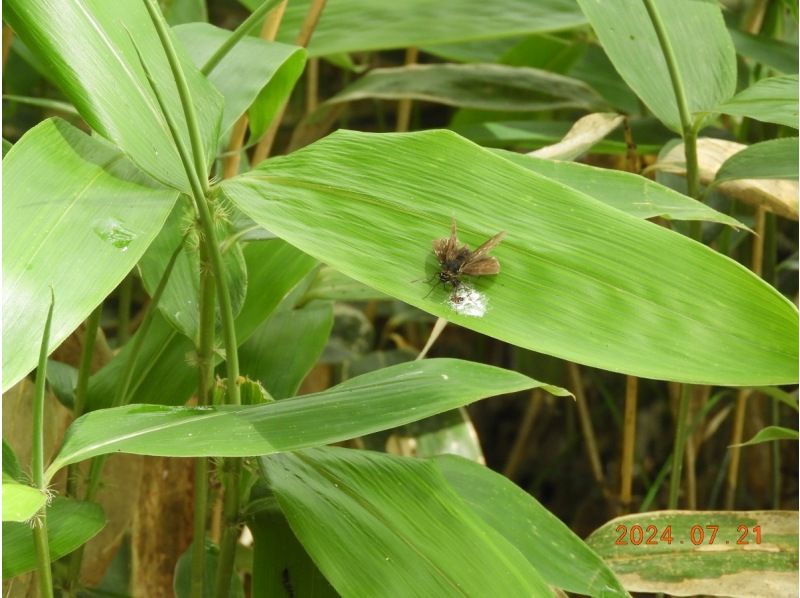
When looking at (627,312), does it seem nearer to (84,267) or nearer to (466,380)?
(466,380)

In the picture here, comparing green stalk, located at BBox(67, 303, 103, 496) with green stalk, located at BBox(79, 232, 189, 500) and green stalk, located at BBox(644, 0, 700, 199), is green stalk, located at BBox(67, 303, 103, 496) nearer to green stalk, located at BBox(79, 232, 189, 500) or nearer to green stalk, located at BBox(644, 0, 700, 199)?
green stalk, located at BBox(79, 232, 189, 500)

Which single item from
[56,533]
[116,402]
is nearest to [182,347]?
[116,402]

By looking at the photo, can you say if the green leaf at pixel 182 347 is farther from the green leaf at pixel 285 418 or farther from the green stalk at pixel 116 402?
the green leaf at pixel 285 418

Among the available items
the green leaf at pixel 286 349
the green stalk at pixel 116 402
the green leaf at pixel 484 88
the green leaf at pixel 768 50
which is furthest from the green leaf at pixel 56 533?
the green leaf at pixel 768 50

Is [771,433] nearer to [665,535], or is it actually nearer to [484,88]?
→ [665,535]

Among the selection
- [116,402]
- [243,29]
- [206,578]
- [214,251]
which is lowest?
[206,578]

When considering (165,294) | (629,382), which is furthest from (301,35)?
(629,382)
